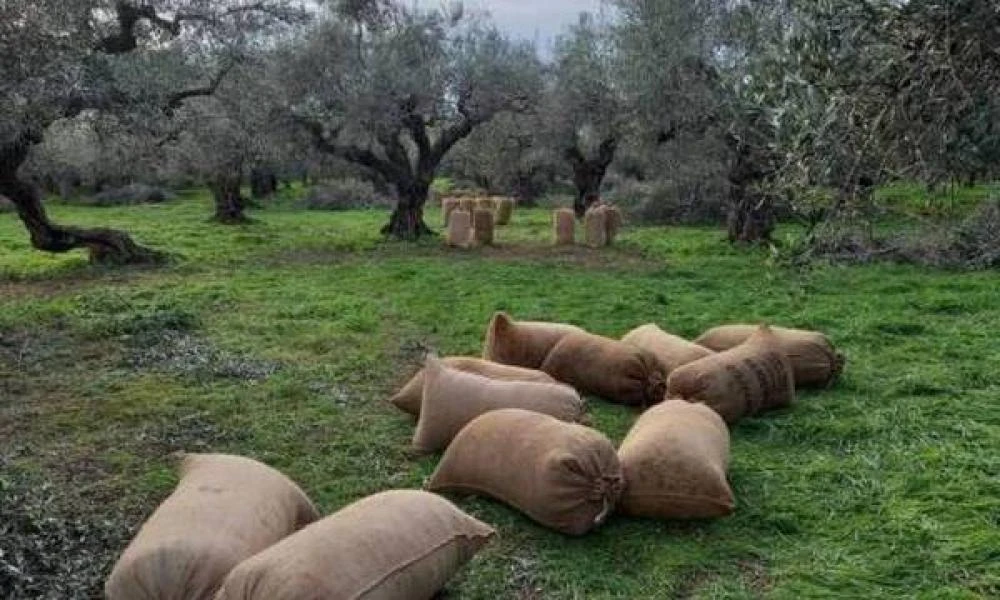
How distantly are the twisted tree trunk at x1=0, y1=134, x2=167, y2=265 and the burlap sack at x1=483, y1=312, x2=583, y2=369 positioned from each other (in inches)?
394

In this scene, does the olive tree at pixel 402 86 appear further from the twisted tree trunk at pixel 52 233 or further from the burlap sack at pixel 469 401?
the burlap sack at pixel 469 401

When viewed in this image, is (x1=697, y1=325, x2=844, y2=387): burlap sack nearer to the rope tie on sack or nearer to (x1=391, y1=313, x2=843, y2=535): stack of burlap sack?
(x1=391, y1=313, x2=843, y2=535): stack of burlap sack

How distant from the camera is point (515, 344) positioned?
7.83 meters

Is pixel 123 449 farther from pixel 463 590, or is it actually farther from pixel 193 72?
pixel 193 72

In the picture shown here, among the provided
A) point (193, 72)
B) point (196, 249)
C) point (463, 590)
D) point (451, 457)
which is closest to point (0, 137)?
point (193, 72)

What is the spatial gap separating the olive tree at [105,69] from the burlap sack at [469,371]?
17.9 ft

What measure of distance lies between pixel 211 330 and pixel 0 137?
491cm

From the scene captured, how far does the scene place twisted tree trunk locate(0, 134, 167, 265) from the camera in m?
14.9

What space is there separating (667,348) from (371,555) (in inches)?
172

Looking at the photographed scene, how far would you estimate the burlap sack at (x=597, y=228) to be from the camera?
1939 centimetres

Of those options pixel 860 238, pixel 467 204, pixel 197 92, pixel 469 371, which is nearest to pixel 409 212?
pixel 467 204

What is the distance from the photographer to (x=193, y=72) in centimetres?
1692

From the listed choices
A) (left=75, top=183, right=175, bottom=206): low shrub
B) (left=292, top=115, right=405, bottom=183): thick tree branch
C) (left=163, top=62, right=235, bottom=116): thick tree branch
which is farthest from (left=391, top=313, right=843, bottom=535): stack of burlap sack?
(left=75, top=183, right=175, bottom=206): low shrub

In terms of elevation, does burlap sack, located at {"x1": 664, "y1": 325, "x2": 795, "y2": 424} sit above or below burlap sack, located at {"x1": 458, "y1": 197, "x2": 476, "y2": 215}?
below
